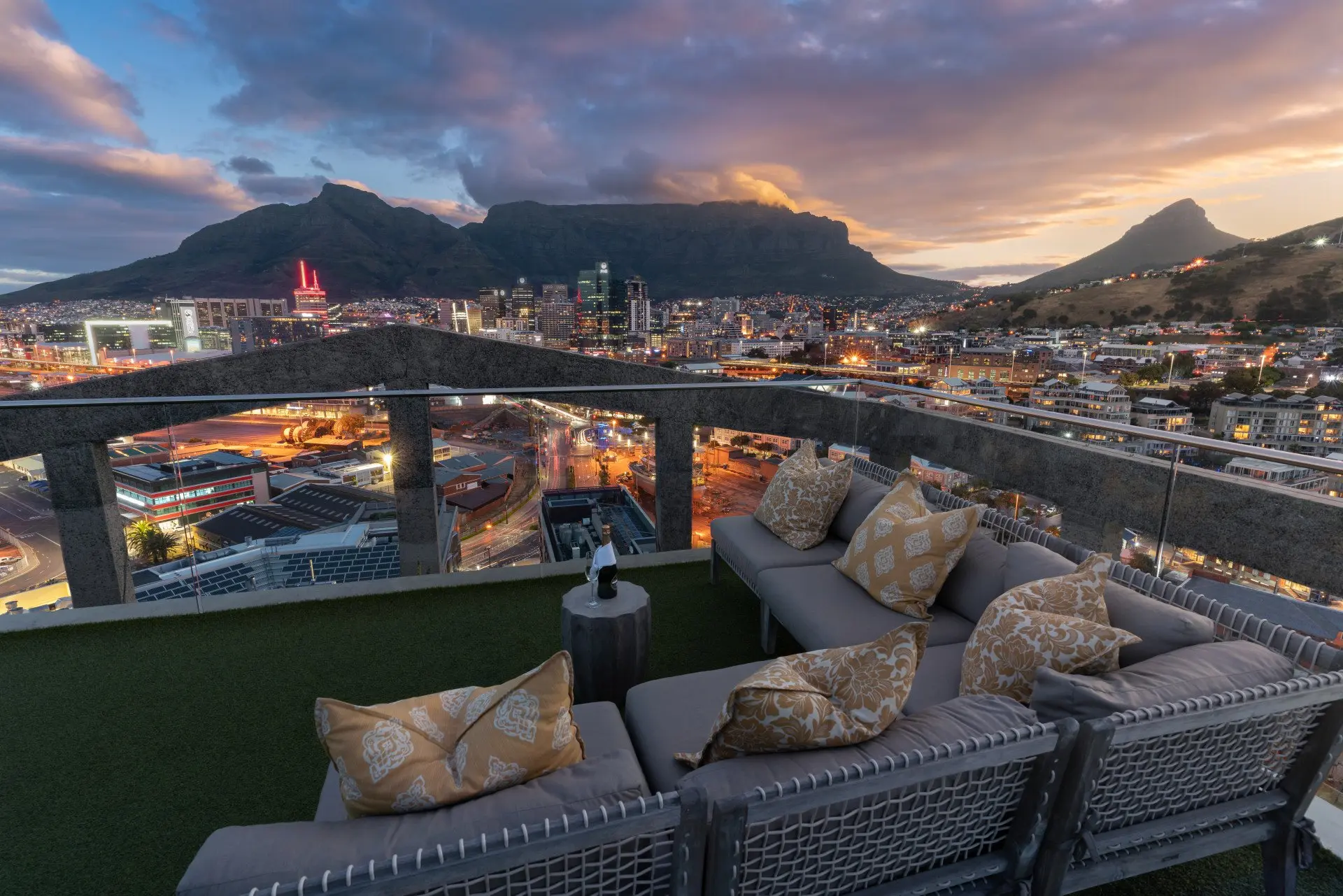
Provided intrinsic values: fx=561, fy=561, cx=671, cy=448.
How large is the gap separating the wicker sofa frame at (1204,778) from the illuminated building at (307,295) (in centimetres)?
2446

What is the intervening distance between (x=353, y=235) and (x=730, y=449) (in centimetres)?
3630

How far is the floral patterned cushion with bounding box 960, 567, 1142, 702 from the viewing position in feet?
4.34

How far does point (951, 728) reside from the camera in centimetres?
104

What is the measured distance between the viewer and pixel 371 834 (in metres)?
0.82

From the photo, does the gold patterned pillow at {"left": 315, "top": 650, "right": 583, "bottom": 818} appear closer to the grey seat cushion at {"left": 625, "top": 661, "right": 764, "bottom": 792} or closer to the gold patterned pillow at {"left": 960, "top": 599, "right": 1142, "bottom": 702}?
the grey seat cushion at {"left": 625, "top": 661, "right": 764, "bottom": 792}

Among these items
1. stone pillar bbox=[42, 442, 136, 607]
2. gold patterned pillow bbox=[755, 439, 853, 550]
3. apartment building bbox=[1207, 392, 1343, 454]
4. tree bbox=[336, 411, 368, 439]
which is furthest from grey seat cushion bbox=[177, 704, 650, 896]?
apartment building bbox=[1207, 392, 1343, 454]

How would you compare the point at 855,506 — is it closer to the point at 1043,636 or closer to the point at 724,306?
the point at 1043,636

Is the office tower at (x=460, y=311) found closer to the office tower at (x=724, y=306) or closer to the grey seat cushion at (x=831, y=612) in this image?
the office tower at (x=724, y=306)

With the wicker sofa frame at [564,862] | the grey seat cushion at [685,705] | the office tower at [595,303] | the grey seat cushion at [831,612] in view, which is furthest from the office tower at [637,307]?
the wicker sofa frame at [564,862]

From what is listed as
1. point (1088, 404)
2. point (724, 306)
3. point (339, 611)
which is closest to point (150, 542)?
point (339, 611)

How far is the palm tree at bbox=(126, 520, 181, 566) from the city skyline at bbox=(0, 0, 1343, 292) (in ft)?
38.6

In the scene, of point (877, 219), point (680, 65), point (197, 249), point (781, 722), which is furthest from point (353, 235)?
point (781, 722)

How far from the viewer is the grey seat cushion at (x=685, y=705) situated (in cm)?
142

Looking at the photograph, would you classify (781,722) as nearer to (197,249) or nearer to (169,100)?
(169,100)
